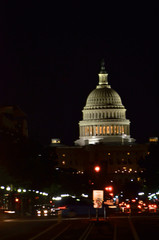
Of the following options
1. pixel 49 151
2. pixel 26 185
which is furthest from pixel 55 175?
pixel 26 185

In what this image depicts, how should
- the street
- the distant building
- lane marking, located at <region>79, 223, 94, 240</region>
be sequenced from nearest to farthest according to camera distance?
lane marking, located at <region>79, 223, 94, 240</region>, the street, the distant building

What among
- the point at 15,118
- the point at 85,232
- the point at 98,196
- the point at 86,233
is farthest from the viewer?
the point at 15,118

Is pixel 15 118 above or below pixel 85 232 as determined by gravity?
above

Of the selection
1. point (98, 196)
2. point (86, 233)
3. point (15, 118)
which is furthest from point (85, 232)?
point (15, 118)

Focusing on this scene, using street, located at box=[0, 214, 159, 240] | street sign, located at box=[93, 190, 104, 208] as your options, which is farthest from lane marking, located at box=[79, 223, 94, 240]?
street sign, located at box=[93, 190, 104, 208]

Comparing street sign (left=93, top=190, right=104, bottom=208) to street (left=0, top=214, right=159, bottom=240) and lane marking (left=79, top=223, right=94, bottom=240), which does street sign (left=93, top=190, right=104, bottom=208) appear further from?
lane marking (left=79, top=223, right=94, bottom=240)

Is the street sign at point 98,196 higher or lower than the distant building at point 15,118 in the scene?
lower

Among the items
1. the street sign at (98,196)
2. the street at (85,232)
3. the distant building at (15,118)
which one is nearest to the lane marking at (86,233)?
the street at (85,232)

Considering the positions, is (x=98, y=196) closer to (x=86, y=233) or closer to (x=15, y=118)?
(x=86, y=233)

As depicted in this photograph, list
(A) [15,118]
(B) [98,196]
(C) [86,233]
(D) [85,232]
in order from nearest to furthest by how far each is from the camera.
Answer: (C) [86,233]
(D) [85,232]
(B) [98,196]
(A) [15,118]

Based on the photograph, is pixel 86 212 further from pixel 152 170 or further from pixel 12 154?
pixel 152 170

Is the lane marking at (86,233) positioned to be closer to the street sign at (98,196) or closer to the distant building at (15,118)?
the street sign at (98,196)

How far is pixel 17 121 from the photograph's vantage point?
566ft

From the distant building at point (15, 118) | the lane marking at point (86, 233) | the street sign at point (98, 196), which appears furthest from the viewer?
the distant building at point (15, 118)
